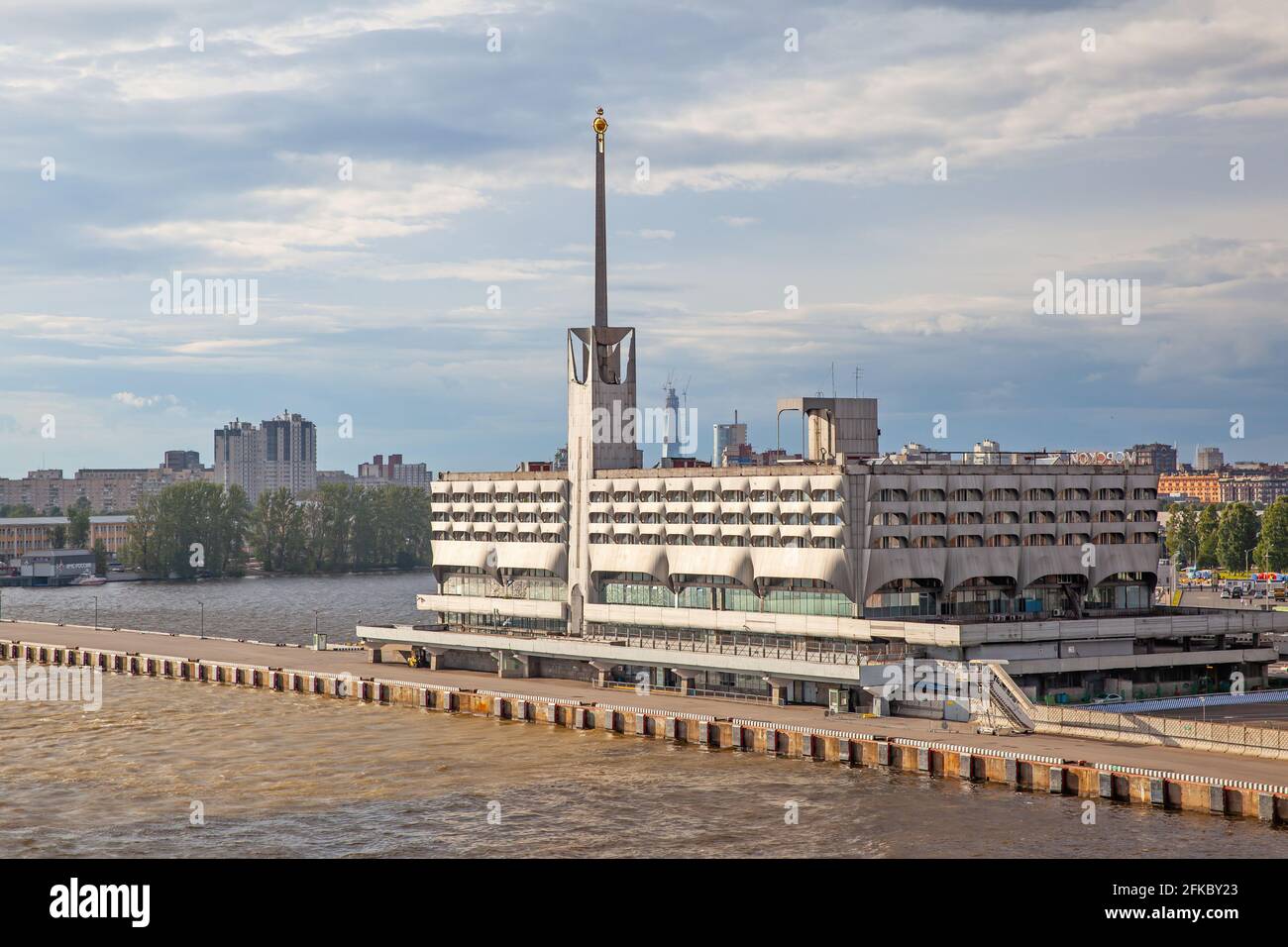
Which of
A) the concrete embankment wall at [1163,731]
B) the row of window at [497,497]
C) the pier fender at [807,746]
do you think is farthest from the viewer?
the row of window at [497,497]

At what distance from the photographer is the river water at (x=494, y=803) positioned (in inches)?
2660

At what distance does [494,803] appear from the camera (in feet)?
251

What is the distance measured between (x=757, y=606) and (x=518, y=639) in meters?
21.4

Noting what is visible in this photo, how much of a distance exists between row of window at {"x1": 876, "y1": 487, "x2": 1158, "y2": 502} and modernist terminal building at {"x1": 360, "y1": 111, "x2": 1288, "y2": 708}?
0.46 feet

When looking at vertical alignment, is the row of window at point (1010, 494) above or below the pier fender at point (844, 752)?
above

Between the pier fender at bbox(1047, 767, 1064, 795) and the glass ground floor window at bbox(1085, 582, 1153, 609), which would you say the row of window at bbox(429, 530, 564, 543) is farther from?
the pier fender at bbox(1047, 767, 1064, 795)

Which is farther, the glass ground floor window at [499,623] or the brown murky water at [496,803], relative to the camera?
the glass ground floor window at [499,623]

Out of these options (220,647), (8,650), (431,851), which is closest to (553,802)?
(431,851)

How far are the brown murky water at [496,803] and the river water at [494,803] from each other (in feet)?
0.48

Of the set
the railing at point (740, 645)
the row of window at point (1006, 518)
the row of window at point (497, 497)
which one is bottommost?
the railing at point (740, 645)

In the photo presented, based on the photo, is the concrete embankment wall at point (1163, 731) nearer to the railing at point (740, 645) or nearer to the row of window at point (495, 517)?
the railing at point (740, 645)

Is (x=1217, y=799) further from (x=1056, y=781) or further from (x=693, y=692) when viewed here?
(x=693, y=692)

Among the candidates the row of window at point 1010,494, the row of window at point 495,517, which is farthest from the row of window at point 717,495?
the row of window at point 495,517
